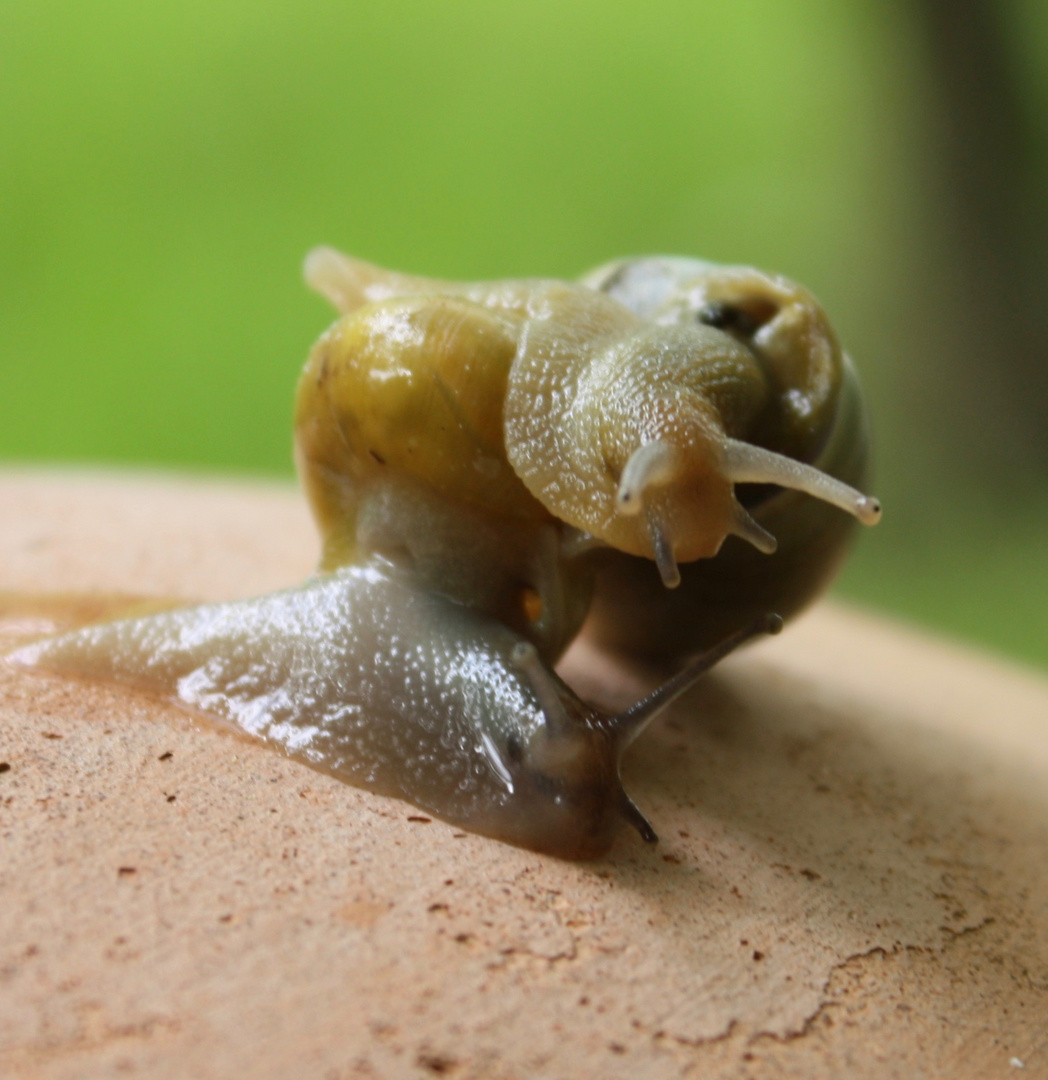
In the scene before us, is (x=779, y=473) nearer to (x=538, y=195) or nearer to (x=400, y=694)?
(x=400, y=694)

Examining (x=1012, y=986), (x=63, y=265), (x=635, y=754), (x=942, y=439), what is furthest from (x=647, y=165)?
(x=1012, y=986)

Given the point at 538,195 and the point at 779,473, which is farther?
the point at 538,195

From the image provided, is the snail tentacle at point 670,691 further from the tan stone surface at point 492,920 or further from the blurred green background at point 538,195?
the blurred green background at point 538,195

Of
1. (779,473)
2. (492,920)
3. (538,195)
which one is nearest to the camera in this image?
(492,920)

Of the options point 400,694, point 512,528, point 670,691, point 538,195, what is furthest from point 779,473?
point 538,195

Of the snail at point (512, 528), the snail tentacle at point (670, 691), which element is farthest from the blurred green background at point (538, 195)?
the snail tentacle at point (670, 691)

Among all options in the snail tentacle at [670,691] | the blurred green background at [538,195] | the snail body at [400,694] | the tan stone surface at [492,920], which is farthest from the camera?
the blurred green background at [538,195]
